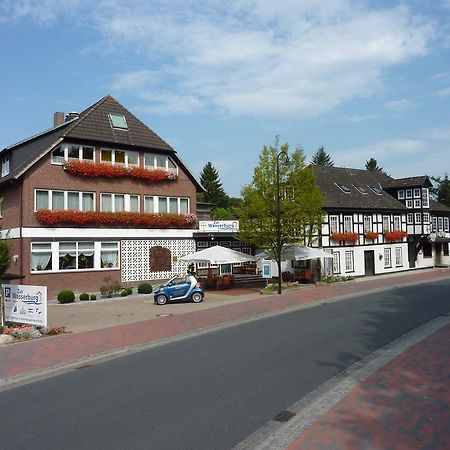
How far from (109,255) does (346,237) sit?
17.7 metres

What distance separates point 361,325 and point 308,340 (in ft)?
9.47

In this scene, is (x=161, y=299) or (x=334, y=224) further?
(x=334, y=224)

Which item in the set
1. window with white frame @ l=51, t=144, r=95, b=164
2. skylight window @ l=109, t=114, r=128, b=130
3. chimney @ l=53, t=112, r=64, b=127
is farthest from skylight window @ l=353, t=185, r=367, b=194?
chimney @ l=53, t=112, r=64, b=127

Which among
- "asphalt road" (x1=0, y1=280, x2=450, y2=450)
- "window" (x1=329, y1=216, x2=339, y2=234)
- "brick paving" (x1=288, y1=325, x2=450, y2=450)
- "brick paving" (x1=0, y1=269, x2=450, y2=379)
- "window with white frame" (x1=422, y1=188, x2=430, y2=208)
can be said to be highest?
"window with white frame" (x1=422, y1=188, x2=430, y2=208)

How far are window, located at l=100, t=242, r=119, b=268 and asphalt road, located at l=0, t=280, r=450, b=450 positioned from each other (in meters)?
16.1

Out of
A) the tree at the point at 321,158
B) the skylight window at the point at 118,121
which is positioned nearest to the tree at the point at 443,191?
the tree at the point at 321,158

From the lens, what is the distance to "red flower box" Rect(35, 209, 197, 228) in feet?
90.1

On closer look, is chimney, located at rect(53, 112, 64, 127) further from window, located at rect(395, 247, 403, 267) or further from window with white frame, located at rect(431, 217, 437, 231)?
window with white frame, located at rect(431, 217, 437, 231)

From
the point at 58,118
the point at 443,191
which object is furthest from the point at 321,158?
the point at 58,118

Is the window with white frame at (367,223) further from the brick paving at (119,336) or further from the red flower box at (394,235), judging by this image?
the brick paving at (119,336)

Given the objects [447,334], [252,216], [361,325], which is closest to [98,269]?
[252,216]

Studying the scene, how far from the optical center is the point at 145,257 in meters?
31.6

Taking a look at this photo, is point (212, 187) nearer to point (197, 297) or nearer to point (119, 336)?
point (197, 297)

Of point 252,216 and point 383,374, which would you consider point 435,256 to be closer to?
point 252,216
